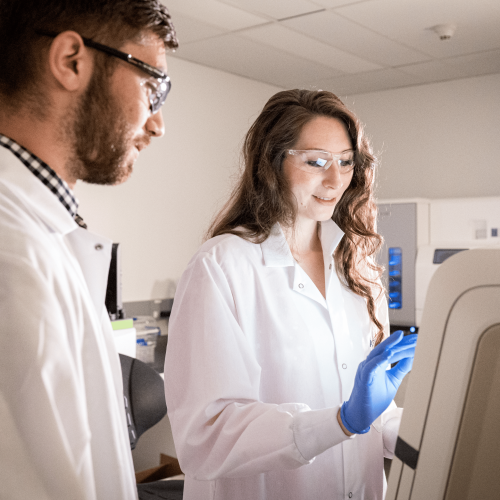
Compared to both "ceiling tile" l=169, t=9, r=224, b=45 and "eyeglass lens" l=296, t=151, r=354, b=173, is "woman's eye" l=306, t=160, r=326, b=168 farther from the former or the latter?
"ceiling tile" l=169, t=9, r=224, b=45

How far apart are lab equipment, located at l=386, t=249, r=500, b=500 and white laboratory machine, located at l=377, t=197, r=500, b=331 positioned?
362 centimetres

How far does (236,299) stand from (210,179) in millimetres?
3221

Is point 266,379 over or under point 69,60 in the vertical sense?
under

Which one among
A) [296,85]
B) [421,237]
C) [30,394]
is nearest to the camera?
[30,394]

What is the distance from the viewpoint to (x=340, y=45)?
12.1 ft

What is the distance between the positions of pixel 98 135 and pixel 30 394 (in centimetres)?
41

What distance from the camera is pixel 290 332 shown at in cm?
133

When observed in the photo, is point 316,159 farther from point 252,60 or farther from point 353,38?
point 252,60

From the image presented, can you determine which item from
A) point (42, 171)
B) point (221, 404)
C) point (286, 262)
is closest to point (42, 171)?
point (42, 171)

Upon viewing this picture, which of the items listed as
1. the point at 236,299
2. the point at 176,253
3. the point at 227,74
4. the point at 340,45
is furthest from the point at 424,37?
the point at 236,299

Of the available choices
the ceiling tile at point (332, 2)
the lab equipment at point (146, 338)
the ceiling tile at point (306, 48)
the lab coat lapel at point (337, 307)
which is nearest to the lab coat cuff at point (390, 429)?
the lab coat lapel at point (337, 307)

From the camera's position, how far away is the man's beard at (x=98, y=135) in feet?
2.90

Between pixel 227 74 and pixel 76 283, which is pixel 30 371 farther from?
pixel 227 74

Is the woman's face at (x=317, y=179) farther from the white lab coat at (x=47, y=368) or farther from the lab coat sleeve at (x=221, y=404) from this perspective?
the white lab coat at (x=47, y=368)
